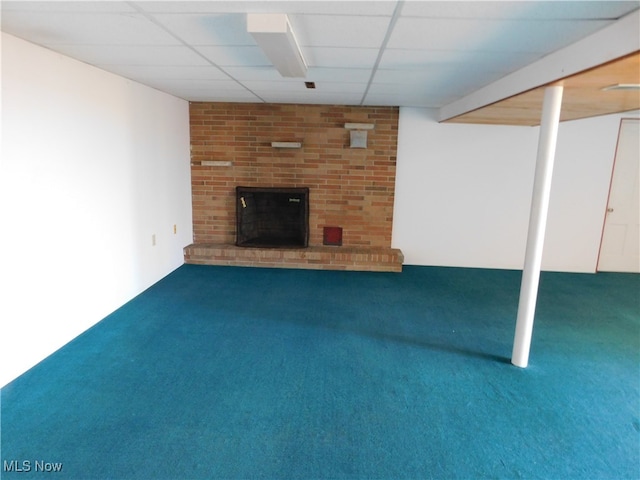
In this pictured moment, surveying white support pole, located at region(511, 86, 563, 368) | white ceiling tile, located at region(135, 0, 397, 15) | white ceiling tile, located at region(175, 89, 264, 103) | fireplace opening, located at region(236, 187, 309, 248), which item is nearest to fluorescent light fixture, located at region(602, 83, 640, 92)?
white support pole, located at region(511, 86, 563, 368)

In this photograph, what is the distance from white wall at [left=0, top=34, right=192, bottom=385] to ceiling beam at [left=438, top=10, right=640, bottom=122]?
11.0 ft

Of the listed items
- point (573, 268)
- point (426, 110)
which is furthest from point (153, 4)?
point (573, 268)

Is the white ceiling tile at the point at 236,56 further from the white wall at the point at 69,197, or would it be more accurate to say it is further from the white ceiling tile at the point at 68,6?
the white wall at the point at 69,197

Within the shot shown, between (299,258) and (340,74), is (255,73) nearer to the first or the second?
(340,74)

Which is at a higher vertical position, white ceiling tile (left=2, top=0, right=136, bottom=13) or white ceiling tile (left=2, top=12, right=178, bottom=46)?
white ceiling tile (left=2, top=12, right=178, bottom=46)

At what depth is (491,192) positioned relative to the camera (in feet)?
17.2

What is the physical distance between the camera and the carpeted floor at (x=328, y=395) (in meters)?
1.88

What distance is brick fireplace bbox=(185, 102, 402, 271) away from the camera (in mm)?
5160

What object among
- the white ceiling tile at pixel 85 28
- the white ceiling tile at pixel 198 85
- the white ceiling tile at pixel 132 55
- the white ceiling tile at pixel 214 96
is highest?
the white ceiling tile at pixel 214 96

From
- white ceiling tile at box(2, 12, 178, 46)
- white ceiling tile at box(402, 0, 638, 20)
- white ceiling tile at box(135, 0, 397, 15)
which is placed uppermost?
white ceiling tile at box(2, 12, 178, 46)

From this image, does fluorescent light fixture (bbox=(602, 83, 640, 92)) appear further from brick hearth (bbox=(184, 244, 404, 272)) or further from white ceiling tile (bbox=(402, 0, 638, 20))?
brick hearth (bbox=(184, 244, 404, 272))

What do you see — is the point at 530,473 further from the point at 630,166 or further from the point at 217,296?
the point at 630,166

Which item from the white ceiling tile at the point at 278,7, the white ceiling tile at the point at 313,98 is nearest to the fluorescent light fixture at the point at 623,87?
the white ceiling tile at the point at 278,7

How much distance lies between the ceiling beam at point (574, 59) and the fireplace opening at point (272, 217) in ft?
8.96
